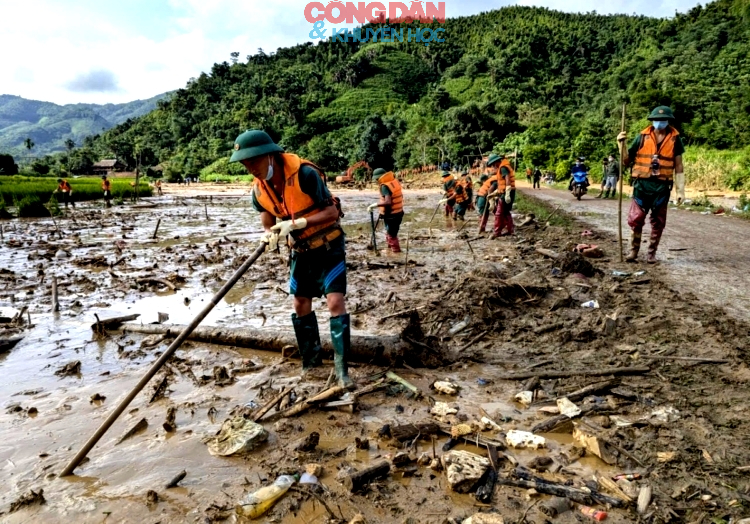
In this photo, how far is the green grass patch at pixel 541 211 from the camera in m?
13.1

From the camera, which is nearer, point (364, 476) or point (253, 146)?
point (364, 476)

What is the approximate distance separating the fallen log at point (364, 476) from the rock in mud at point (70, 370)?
3.36m

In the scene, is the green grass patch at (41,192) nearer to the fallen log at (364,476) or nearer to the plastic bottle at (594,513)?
the fallen log at (364,476)

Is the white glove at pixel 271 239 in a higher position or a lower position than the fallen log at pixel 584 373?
higher

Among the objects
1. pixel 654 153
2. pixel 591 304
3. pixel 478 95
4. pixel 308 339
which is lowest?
pixel 591 304

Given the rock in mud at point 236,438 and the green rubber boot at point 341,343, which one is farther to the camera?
the green rubber boot at point 341,343

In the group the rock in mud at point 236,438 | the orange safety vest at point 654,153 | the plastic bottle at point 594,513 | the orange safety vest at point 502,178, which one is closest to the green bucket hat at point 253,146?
the rock in mud at point 236,438

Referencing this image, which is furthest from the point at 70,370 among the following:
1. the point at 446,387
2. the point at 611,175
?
the point at 611,175

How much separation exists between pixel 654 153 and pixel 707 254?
2351 mm

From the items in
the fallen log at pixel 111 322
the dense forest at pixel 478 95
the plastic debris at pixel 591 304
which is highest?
the dense forest at pixel 478 95

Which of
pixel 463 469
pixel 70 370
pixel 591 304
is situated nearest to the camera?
pixel 463 469

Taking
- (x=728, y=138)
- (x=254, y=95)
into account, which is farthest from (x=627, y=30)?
(x=728, y=138)

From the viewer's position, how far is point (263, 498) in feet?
8.48

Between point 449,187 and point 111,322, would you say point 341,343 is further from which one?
point 449,187
